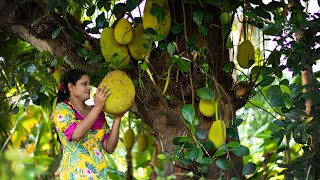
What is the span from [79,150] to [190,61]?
1.71ft

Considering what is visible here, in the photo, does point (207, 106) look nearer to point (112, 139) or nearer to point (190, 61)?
point (190, 61)

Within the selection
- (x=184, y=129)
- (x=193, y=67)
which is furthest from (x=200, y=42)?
(x=184, y=129)

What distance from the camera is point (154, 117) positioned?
2.06 meters

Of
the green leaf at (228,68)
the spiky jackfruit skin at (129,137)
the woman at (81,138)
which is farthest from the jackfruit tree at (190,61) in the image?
the spiky jackfruit skin at (129,137)

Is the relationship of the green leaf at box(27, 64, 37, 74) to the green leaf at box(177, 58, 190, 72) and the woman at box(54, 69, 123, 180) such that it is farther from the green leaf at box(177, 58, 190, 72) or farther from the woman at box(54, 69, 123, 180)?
the green leaf at box(177, 58, 190, 72)

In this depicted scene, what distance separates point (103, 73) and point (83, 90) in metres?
0.10

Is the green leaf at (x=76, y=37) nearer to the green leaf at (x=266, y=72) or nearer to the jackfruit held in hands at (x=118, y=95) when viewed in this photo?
the jackfruit held in hands at (x=118, y=95)

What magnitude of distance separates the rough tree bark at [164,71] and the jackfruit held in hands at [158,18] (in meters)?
0.05

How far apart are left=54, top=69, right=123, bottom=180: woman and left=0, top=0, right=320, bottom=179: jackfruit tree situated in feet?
0.37

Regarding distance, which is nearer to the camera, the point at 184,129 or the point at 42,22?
the point at 184,129

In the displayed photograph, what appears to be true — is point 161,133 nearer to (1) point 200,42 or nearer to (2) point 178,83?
(2) point 178,83

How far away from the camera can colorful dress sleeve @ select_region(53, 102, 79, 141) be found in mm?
1837

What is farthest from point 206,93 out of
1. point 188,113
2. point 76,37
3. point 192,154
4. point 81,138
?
point 76,37

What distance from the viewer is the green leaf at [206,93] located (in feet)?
5.85
